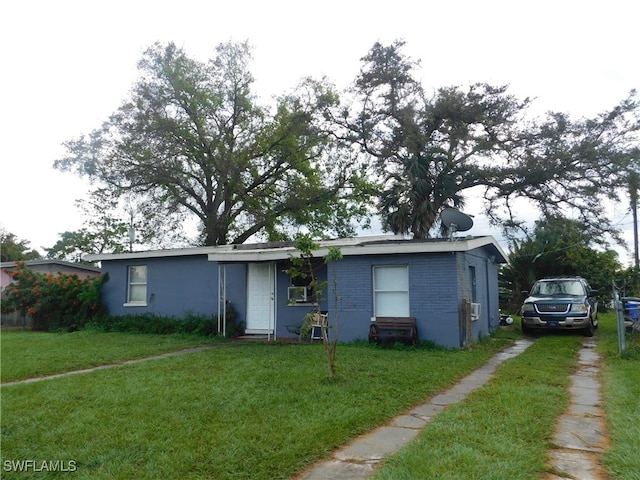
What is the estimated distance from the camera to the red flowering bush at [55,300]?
1605 centimetres

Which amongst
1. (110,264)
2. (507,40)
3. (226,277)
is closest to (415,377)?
(507,40)

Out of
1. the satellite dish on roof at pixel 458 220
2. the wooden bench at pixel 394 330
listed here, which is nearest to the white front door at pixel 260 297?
the wooden bench at pixel 394 330

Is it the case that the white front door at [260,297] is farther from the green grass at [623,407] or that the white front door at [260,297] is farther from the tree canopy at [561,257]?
the tree canopy at [561,257]

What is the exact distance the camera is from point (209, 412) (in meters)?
5.33

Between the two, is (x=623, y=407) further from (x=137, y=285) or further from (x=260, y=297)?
(x=137, y=285)

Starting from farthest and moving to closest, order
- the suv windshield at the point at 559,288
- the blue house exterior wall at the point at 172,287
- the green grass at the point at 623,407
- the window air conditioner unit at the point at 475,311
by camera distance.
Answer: the blue house exterior wall at the point at 172,287, the suv windshield at the point at 559,288, the window air conditioner unit at the point at 475,311, the green grass at the point at 623,407

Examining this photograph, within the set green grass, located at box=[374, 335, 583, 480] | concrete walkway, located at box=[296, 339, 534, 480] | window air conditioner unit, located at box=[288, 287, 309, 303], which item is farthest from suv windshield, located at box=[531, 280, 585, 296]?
concrete walkway, located at box=[296, 339, 534, 480]

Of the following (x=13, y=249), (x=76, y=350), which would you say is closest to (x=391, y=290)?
(x=76, y=350)

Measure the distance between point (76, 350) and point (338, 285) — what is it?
6.30m

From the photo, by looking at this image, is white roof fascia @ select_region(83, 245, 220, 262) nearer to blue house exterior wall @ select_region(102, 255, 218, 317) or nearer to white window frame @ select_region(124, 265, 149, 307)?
blue house exterior wall @ select_region(102, 255, 218, 317)

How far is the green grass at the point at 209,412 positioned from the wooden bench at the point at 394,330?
6.05 feet

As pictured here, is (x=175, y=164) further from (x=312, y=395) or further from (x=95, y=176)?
(x=312, y=395)

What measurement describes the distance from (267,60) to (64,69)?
1597 centimetres

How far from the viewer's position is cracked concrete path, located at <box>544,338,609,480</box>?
12.6ft
